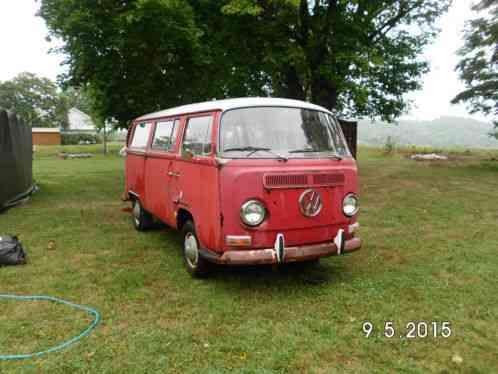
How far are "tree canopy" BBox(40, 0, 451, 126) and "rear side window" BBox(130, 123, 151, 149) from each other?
3.41 m

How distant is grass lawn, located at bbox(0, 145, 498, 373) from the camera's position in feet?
11.1

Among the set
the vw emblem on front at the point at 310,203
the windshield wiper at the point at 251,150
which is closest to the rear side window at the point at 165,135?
the windshield wiper at the point at 251,150

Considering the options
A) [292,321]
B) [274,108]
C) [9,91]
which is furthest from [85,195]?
[9,91]

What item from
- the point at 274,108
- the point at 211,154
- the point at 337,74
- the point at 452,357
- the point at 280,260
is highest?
the point at 337,74

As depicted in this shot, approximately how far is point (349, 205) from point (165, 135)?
10.1ft

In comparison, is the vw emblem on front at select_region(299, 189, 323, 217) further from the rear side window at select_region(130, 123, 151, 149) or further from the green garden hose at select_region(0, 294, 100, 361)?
the rear side window at select_region(130, 123, 151, 149)

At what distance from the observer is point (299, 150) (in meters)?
4.80

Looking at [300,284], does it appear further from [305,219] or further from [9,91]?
[9,91]

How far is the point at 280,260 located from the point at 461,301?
2129 mm

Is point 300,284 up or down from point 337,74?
down

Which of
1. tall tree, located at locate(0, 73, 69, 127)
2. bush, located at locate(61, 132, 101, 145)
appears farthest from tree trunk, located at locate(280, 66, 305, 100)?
tall tree, located at locate(0, 73, 69, 127)

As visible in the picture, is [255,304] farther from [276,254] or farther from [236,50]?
[236,50]

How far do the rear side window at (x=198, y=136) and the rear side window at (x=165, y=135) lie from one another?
481 mm

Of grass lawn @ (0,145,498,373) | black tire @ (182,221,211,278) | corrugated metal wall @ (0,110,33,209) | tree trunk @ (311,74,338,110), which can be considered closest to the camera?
grass lawn @ (0,145,498,373)
